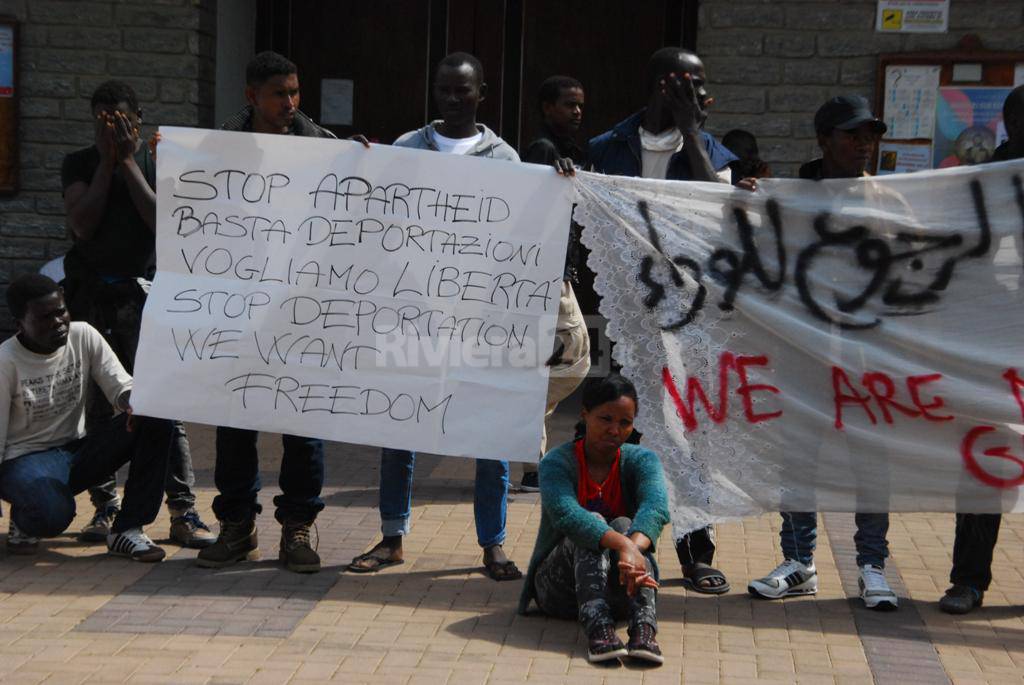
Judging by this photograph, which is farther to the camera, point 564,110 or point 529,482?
point 529,482

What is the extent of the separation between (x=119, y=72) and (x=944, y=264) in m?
6.33

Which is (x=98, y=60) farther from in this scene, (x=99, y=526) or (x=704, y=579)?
(x=704, y=579)

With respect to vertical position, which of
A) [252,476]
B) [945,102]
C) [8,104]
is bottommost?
[252,476]

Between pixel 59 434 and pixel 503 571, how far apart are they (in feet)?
6.47

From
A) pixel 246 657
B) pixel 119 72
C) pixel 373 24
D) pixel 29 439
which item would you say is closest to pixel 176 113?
pixel 119 72

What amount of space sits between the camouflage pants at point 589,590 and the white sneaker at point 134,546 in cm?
170

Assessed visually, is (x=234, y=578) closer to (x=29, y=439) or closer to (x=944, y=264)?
(x=29, y=439)

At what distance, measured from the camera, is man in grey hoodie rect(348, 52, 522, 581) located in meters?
5.81

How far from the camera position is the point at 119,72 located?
9891 millimetres

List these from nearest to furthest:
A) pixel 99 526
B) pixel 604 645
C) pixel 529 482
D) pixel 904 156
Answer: pixel 604 645 < pixel 99 526 < pixel 529 482 < pixel 904 156

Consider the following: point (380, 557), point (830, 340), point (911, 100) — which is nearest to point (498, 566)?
point (380, 557)

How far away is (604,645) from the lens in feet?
15.6

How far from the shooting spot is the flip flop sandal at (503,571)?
5.80 meters

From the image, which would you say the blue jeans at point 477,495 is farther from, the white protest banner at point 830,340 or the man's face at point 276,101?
the man's face at point 276,101
